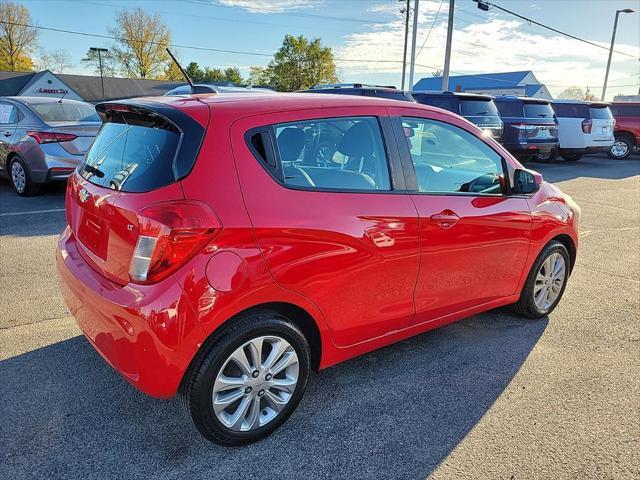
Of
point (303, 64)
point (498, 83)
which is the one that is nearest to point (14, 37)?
point (303, 64)

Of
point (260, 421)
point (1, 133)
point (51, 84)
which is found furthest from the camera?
point (51, 84)

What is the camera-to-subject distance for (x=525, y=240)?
11.8 ft

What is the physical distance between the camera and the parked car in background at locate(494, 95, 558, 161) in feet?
43.1

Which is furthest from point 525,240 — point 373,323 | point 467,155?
point 373,323

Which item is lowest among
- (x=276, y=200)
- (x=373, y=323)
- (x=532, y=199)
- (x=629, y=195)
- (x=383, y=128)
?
(x=629, y=195)

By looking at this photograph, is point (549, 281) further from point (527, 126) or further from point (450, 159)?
point (527, 126)

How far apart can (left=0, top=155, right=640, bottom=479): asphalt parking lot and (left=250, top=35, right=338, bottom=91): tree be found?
73487mm

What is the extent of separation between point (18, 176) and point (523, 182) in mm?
7623

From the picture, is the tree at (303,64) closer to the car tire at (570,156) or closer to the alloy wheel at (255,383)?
the car tire at (570,156)

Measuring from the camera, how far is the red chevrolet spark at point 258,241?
2.16m

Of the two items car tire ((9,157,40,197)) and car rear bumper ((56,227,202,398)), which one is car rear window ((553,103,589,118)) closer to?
car tire ((9,157,40,197))

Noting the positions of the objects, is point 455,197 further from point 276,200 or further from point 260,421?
point 260,421

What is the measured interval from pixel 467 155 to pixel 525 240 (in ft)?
2.54

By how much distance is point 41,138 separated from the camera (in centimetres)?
737
